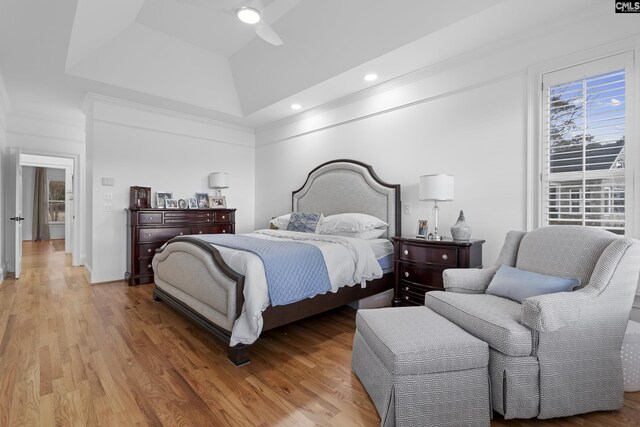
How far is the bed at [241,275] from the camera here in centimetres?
226

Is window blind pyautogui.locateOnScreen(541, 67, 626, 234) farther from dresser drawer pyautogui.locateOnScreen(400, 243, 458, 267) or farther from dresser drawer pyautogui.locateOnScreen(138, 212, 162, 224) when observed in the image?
dresser drawer pyautogui.locateOnScreen(138, 212, 162, 224)

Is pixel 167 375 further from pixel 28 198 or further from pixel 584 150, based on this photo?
pixel 28 198

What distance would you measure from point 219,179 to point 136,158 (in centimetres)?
128

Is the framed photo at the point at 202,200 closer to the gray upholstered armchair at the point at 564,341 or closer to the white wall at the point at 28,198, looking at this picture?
the gray upholstered armchair at the point at 564,341

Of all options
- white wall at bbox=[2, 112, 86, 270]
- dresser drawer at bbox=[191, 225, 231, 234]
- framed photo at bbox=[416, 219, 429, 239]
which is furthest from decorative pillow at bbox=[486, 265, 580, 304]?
white wall at bbox=[2, 112, 86, 270]

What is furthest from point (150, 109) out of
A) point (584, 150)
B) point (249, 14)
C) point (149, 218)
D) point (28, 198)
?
point (28, 198)

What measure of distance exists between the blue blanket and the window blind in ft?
6.87

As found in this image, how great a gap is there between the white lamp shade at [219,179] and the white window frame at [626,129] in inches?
175

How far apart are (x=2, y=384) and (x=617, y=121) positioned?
4688 millimetres

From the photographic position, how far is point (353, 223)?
3721 millimetres

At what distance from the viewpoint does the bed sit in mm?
2256

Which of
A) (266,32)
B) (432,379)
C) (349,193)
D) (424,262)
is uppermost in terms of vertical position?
(266,32)

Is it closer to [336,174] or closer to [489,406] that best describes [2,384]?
[489,406]

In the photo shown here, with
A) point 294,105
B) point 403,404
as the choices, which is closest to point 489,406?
point 403,404
